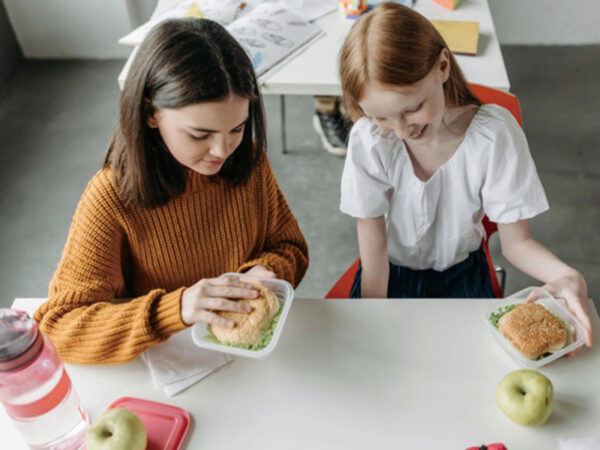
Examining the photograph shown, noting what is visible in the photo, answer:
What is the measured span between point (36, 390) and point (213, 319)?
0.28 meters

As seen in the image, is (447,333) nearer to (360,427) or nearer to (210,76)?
(360,427)

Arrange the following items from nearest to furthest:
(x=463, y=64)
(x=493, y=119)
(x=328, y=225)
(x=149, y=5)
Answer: (x=493, y=119) < (x=463, y=64) < (x=328, y=225) < (x=149, y=5)

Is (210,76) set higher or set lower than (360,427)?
higher

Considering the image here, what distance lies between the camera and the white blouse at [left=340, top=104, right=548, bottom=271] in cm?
125

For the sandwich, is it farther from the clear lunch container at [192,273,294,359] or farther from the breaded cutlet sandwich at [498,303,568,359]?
the breaded cutlet sandwich at [498,303,568,359]

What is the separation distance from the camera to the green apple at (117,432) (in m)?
0.89

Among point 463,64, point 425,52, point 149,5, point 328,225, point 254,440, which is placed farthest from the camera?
point 149,5

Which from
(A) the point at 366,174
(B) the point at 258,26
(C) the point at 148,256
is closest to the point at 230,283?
(C) the point at 148,256

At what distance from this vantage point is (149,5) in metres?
3.24

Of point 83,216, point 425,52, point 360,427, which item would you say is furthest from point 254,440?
point 425,52

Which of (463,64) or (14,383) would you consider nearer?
(14,383)

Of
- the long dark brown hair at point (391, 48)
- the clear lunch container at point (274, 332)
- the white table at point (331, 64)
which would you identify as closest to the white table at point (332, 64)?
the white table at point (331, 64)

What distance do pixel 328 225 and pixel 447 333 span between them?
137cm

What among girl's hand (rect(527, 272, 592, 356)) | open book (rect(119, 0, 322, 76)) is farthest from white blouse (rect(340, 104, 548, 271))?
open book (rect(119, 0, 322, 76))
